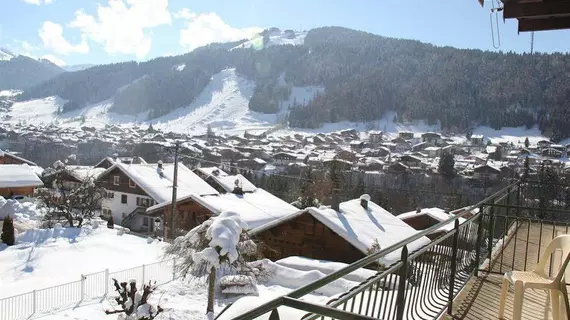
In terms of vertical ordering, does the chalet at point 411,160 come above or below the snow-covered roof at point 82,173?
below

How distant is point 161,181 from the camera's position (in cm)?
3425

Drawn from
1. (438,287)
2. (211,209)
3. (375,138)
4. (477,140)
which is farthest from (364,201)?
(375,138)

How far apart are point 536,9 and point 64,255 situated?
21.5m

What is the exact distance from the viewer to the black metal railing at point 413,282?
1710 mm

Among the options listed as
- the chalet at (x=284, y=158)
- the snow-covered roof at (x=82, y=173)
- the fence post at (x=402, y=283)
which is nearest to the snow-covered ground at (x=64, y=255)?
the snow-covered roof at (x=82, y=173)

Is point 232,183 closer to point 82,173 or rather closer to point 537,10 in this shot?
point 82,173

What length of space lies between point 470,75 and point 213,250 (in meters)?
150

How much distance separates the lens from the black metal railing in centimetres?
171

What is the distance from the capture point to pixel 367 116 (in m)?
144

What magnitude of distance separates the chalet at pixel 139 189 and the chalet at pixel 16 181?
547 cm

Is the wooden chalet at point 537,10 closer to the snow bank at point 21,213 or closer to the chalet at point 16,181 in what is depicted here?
the snow bank at point 21,213

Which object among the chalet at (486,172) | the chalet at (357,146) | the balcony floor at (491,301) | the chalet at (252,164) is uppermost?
the balcony floor at (491,301)

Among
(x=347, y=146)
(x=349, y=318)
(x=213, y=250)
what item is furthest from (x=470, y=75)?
(x=349, y=318)

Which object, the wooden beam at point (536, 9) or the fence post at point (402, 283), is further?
the wooden beam at point (536, 9)
